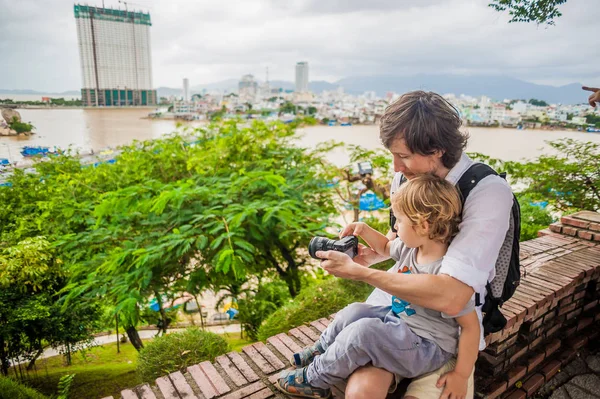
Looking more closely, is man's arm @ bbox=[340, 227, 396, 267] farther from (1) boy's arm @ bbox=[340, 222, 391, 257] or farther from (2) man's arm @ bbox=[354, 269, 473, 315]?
(2) man's arm @ bbox=[354, 269, 473, 315]

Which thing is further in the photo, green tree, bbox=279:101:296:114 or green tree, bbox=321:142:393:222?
green tree, bbox=279:101:296:114

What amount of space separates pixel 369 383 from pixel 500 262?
645mm

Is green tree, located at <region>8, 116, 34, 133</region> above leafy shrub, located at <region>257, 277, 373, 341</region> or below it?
above

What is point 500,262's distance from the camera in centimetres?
132

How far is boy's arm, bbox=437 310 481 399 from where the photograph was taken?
1.24 m

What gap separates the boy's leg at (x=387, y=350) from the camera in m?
1.24

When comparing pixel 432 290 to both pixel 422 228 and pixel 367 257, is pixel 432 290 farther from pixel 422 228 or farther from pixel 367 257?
pixel 367 257

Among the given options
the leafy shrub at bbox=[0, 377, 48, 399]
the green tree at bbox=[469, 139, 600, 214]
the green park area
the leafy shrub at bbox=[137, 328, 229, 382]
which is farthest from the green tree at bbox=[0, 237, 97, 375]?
the green tree at bbox=[469, 139, 600, 214]

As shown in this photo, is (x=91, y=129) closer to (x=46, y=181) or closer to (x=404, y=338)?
(x=46, y=181)

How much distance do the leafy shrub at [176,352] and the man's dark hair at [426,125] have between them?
76.2 inches

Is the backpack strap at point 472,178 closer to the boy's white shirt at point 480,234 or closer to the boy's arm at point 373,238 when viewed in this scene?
the boy's white shirt at point 480,234

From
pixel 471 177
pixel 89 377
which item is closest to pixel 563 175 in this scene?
pixel 471 177

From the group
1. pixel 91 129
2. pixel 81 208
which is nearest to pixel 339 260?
pixel 81 208

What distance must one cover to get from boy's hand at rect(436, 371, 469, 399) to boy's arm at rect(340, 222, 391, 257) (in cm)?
53
